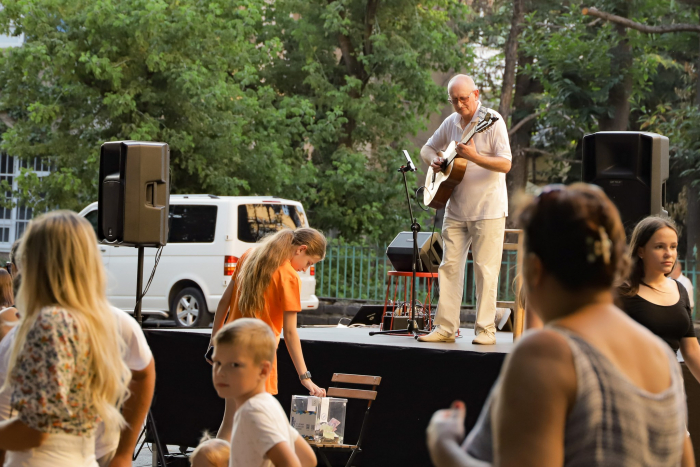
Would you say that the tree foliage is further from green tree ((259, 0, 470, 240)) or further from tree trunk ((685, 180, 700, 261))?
tree trunk ((685, 180, 700, 261))

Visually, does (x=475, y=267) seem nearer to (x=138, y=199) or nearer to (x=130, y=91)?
(x=138, y=199)

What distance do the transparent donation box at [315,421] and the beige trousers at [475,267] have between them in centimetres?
113

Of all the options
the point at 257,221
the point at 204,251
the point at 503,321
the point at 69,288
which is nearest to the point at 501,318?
the point at 503,321

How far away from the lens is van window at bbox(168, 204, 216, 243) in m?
12.5

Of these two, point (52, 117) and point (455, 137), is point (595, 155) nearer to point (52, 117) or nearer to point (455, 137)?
point (455, 137)

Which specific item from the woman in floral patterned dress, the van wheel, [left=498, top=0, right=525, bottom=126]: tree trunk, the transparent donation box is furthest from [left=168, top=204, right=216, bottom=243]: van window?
the woman in floral patterned dress

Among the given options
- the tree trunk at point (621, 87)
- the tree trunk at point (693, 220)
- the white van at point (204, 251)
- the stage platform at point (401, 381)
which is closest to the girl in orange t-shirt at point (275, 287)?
the stage platform at point (401, 381)

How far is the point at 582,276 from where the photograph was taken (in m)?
1.54

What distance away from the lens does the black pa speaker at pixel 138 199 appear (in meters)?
6.74

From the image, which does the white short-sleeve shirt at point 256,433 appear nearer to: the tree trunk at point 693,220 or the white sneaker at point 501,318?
the white sneaker at point 501,318

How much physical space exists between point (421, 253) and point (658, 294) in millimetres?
4331

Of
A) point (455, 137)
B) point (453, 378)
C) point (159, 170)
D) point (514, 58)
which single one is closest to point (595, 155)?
point (455, 137)

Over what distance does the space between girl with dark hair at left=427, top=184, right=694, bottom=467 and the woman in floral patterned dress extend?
1110mm

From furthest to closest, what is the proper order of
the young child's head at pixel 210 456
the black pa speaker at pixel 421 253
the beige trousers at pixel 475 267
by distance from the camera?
the black pa speaker at pixel 421 253
the beige trousers at pixel 475 267
the young child's head at pixel 210 456
